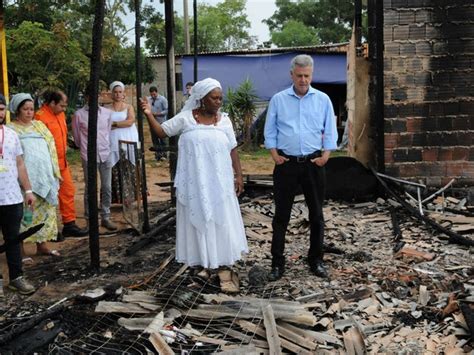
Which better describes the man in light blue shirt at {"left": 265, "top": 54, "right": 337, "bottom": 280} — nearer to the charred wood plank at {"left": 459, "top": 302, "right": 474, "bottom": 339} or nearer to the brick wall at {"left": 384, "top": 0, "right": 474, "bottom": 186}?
the charred wood plank at {"left": 459, "top": 302, "right": 474, "bottom": 339}

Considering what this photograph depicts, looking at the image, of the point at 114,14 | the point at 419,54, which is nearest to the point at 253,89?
the point at 114,14

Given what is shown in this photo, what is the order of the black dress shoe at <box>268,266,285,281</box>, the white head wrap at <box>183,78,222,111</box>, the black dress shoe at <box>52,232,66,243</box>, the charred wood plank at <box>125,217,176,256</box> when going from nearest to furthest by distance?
the white head wrap at <box>183,78,222,111</box> → the black dress shoe at <box>268,266,285,281</box> → the charred wood plank at <box>125,217,176,256</box> → the black dress shoe at <box>52,232,66,243</box>

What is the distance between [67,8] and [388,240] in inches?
585

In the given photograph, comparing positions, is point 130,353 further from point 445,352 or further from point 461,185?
point 461,185

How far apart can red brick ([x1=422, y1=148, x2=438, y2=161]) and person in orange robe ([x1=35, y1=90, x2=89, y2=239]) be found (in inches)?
201

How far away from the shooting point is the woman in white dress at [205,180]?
16.9 ft

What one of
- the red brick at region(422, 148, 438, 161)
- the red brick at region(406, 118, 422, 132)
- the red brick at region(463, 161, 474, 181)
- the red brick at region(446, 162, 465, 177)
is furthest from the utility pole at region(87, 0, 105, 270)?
the red brick at region(463, 161, 474, 181)

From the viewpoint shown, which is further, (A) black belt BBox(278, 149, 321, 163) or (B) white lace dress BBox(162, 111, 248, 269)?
(A) black belt BBox(278, 149, 321, 163)

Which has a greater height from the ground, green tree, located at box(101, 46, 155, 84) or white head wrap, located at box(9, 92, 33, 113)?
green tree, located at box(101, 46, 155, 84)

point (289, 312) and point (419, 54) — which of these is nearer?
point (289, 312)

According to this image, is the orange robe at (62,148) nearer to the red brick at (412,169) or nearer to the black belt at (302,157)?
the black belt at (302,157)

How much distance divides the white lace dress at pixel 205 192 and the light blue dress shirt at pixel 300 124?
17.0 inches

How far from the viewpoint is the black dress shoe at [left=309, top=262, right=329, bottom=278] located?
219 inches

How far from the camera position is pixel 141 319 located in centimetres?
438
